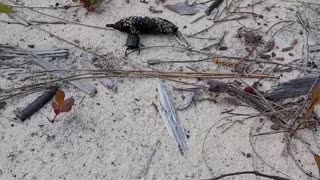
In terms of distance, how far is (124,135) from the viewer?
2359 mm

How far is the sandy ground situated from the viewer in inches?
87.4

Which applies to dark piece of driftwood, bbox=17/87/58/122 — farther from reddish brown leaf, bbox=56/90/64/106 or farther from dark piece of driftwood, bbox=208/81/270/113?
dark piece of driftwood, bbox=208/81/270/113

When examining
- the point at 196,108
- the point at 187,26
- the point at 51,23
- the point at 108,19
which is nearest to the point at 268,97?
the point at 196,108

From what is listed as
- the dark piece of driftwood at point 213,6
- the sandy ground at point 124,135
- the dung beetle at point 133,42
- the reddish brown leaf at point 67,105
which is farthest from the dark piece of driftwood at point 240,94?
the reddish brown leaf at point 67,105

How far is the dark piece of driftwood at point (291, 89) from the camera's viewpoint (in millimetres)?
2531

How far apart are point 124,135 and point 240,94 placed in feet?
2.18

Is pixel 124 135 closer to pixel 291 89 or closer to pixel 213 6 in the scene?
pixel 291 89

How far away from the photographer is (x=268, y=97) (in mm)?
2527

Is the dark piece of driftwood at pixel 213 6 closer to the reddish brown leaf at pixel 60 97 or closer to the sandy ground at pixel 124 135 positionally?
the sandy ground at pixel 124 135

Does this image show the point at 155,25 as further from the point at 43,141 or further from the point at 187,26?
the point at 43,141

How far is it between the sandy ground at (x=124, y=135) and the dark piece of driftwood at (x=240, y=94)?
42mm

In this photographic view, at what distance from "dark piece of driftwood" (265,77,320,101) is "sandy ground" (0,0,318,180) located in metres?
0.09

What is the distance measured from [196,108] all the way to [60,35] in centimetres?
98

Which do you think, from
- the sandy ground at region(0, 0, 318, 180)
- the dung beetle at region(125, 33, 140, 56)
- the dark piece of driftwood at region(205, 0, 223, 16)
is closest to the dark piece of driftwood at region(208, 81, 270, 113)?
the sandy ground at region(0, 0, 318, 180)
